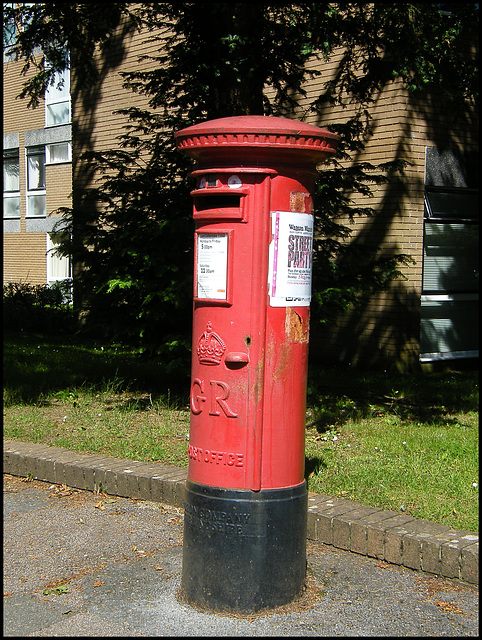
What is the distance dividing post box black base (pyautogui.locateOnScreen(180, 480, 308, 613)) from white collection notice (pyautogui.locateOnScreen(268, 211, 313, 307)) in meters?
1.00

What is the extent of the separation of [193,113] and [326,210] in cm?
183

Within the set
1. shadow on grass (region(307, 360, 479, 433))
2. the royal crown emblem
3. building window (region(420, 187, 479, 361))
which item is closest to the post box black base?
the royal crown emblem

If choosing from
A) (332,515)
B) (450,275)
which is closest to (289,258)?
(332,515)

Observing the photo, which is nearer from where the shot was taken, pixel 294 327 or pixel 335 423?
pixel 294 327

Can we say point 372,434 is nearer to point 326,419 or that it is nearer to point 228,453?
point 326,419

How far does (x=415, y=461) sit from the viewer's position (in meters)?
6.19

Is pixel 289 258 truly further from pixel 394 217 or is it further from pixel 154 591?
pixel 394 217

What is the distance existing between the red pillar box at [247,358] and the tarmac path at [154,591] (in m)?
0.20

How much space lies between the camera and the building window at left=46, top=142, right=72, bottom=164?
21.1 meters

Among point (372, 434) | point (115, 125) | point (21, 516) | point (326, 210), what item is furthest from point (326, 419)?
point (115, 125)

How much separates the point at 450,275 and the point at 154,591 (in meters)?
9.63

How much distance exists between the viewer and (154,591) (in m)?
4.17

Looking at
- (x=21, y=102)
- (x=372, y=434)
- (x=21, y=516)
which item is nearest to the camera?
(x=21, y=516)

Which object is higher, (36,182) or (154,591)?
(36,182)
